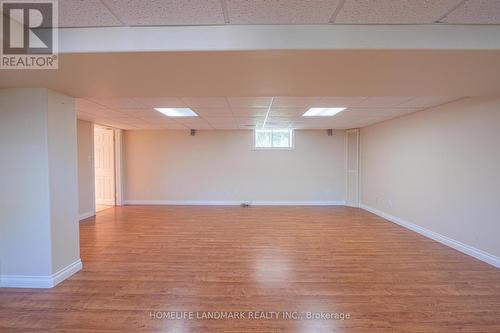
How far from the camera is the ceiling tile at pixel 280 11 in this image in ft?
4.71

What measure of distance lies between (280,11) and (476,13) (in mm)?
1223

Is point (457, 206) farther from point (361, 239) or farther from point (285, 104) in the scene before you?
point (285, 104)

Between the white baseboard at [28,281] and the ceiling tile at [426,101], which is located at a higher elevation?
the ceiling tile at [426,101]

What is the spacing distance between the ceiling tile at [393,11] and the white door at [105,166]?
722 cm

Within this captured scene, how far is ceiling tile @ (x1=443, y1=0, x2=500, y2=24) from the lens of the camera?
1.44 meters

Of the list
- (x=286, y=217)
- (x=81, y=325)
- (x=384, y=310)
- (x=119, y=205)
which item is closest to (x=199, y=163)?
(x=119, y=205)

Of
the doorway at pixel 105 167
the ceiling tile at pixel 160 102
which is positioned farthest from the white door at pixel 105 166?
the ceiling tile at pixel 160 102

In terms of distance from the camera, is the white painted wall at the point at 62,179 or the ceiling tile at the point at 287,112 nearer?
the white painted wall at the point at 62,179

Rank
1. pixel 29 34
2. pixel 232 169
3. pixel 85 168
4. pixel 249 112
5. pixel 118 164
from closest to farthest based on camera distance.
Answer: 1. pixel 29 34
2. pixel 249 112
3. pixel 85 168
4. pixel 118 164
5. pixel 232 169

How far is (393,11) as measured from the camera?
4.97 ft

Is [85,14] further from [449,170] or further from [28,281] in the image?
[449,170]

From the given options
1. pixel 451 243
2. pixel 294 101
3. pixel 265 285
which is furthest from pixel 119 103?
pixel 451 243

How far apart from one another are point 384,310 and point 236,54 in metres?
2.50

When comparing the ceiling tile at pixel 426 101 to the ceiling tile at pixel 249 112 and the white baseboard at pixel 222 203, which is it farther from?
the white baseboard at pixel 222 203
